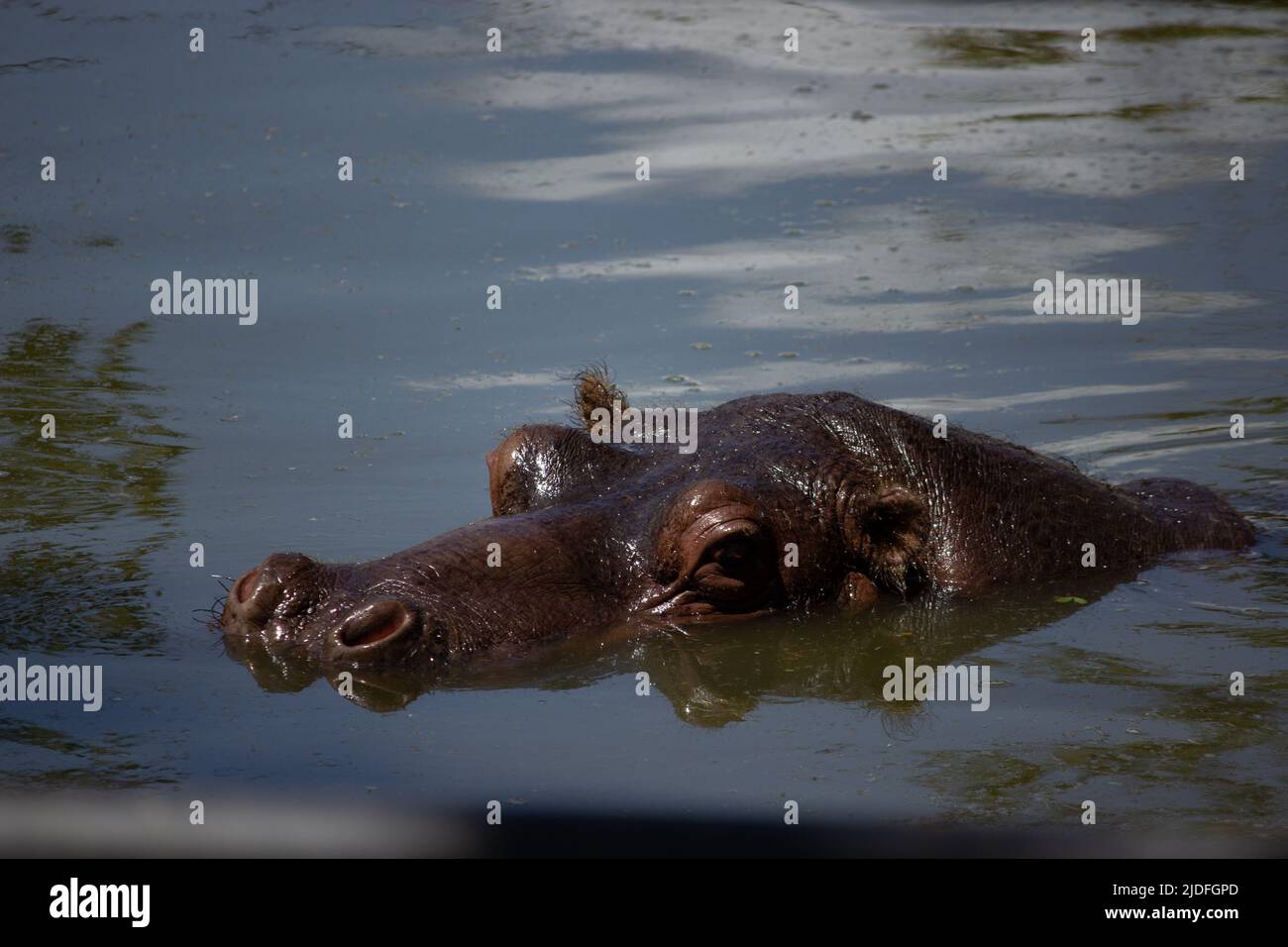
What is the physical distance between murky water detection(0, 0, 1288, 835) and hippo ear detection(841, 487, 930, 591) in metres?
0.16

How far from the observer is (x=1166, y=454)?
10.3 metres

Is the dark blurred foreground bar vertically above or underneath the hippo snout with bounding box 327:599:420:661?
Answer: underneath

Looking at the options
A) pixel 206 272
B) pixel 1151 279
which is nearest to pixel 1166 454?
pixel 1151 279

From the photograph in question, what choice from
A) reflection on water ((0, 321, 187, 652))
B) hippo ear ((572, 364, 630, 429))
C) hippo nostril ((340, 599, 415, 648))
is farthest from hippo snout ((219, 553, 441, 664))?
hippo ear ((572, 364, 630, 429))

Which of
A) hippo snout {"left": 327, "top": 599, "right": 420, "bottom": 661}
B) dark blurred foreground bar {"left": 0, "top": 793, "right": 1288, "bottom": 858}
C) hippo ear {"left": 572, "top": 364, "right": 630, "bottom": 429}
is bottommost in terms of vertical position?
dark blurred foreground bar {"left": 0, "top": 793, "right": 1288, "bottom": 858}

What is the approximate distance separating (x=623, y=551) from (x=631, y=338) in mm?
5772

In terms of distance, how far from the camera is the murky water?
5.52 meters

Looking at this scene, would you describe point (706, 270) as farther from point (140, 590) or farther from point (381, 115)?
point (140, 590)

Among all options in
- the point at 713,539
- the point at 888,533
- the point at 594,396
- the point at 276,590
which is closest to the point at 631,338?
the point at 594,396

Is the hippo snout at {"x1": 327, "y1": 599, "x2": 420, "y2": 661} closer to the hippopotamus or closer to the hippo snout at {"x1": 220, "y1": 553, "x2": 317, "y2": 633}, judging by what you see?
the hippopotamus

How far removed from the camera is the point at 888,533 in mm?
6918

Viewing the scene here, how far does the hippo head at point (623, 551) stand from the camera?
604 cm

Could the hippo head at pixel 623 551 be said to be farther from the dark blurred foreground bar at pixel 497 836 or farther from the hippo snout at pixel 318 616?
the dark blurred foreground bar at pixel 497 836

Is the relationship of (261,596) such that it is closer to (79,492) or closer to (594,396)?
(594,396)
